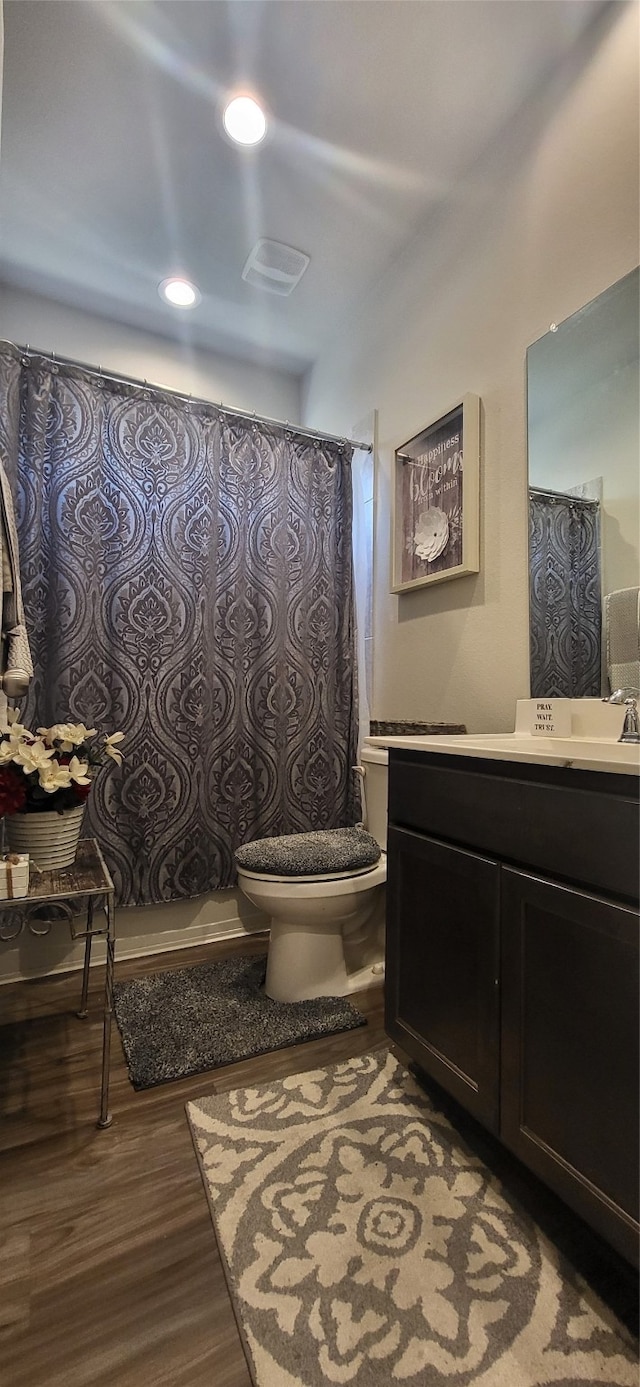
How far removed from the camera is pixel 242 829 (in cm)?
199

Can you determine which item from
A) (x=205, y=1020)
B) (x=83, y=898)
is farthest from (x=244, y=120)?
(x=205, y=1020)

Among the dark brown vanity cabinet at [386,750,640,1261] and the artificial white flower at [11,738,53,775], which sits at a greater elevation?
the artificial white flower at [11,738,53,775]

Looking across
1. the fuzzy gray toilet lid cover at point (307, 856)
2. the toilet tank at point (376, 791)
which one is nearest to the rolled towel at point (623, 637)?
the toilet tank at point (376, 791)

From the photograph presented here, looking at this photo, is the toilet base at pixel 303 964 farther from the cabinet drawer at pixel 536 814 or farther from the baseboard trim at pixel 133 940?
the cabinet drawer at pixel 536 814

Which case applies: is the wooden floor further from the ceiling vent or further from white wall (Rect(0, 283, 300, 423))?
the ceiling vent

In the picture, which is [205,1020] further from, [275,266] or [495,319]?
[275,266]

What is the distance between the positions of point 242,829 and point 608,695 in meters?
1.28

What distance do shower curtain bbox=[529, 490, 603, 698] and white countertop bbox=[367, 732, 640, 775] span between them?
16 centimetres

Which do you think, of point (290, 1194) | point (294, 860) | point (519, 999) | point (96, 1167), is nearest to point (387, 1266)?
point (290, 1194)

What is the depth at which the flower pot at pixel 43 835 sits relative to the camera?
1245mm

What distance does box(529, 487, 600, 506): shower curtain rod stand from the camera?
132 centimetres

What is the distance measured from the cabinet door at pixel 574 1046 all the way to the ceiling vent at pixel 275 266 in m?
2.15

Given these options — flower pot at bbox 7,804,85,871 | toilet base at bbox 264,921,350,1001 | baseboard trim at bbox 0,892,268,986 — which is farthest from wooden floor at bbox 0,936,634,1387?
flower pot at bbox 7,804,85,871

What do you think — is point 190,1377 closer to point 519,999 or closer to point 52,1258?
point 52,1258
